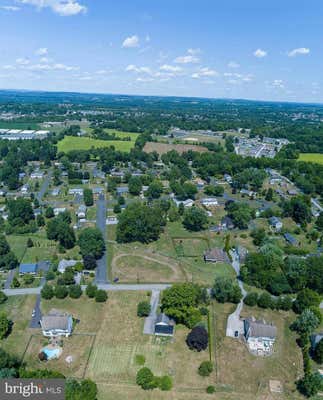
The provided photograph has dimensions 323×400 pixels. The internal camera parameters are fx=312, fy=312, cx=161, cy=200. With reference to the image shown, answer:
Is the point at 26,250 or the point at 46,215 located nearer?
the point at 26,250

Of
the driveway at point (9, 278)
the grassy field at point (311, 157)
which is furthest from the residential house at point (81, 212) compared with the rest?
the grassy field at point (311, 157)

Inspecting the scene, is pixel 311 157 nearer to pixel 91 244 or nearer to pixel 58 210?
pixel 58 210

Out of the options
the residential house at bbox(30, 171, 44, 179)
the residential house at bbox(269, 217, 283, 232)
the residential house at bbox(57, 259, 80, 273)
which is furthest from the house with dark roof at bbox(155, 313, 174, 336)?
the residential house at bbox(30, 171, 44, 179)

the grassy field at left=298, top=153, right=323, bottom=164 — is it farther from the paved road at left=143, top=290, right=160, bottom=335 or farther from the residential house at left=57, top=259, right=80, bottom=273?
the residential house at left=57, top=259, right=80, bottom=273

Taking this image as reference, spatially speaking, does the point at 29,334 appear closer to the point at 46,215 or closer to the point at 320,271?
the point at 46,215

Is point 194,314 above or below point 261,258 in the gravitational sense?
below

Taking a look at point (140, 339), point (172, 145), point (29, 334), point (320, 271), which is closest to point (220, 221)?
point (320, 271)

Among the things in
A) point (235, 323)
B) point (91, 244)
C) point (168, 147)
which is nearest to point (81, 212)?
point (91, 244)
